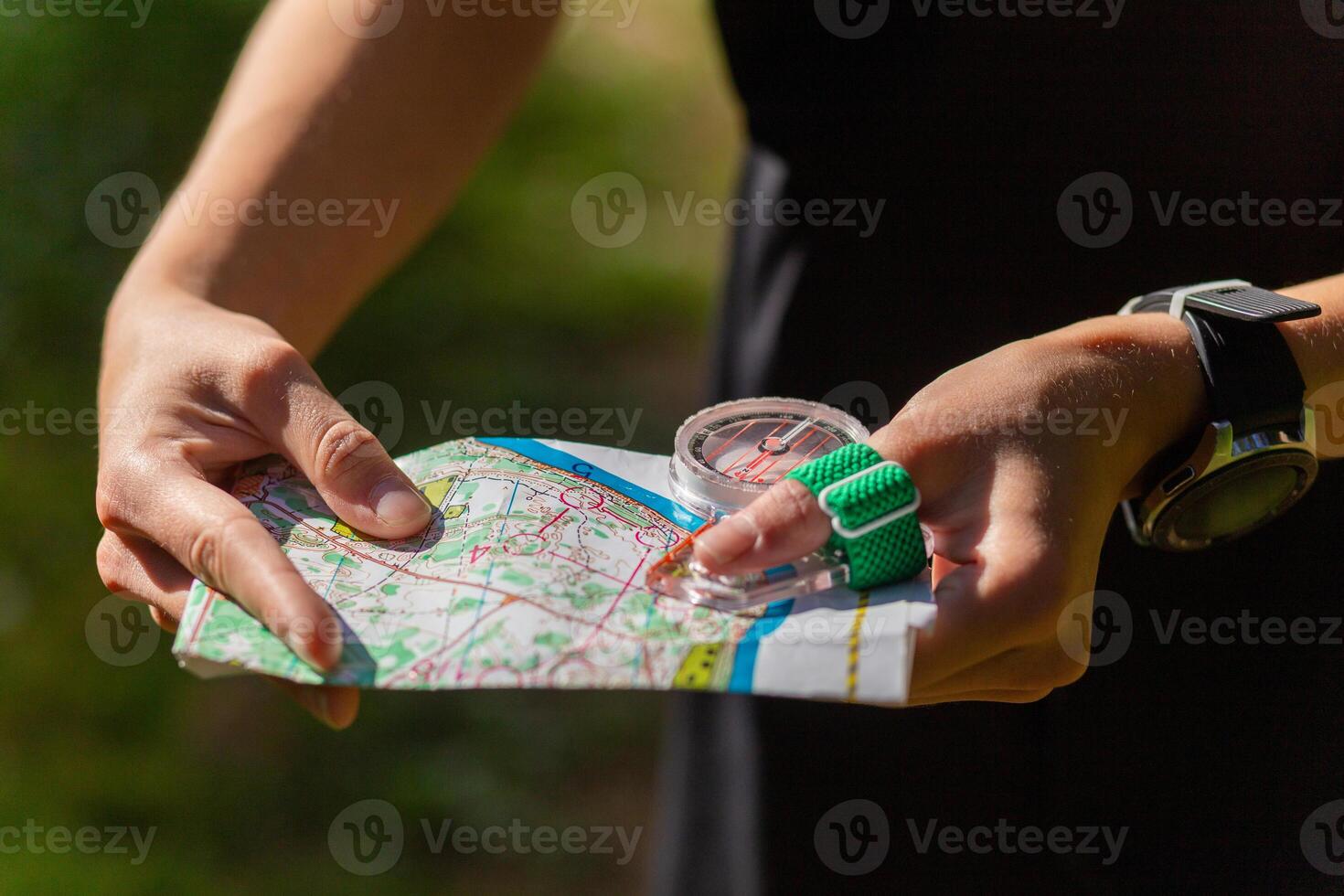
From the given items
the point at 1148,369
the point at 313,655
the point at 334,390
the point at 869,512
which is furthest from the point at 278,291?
the point at 334,390

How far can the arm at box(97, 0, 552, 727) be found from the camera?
5.02ft

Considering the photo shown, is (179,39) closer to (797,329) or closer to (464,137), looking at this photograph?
(464,137)

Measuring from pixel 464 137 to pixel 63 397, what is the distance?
2.52 meters

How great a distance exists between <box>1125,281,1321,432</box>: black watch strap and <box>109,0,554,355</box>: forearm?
4.44ft

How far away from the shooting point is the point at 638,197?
5531mm

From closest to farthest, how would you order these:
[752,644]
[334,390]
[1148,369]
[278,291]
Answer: [752,644] → [1148,369] → [278,291] → [334,390]

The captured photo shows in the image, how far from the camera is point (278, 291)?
6.14 ft

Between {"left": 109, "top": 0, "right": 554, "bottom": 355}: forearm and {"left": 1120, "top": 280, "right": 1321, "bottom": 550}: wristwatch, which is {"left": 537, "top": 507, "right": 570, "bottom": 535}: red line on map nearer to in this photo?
{"left": 109, "top": 0, "right": 554, "bottom": 355}: forearm

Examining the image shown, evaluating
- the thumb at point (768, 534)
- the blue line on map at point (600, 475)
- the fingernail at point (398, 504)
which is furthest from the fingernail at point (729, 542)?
the fingernail at point (398, 504)

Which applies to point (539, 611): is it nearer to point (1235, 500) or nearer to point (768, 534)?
point (768, 534)

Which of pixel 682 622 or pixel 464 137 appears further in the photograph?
pixel 464 137

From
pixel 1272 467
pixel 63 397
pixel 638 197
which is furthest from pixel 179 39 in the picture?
pixel 1272 467

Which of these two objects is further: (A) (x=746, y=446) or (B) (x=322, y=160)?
(B) (x=322, y=160)

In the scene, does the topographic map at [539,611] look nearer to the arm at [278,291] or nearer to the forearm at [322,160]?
the arm at [278,291]
